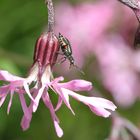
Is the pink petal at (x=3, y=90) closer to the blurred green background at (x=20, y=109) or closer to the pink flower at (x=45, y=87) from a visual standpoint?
the pink flower at (x=45, y=87)

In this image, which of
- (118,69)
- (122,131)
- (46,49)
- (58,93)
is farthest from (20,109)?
(58,93)

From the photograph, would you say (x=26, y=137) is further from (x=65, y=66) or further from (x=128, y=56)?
(x=128, y=56)

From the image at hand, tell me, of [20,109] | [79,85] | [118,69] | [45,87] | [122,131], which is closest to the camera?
[79,85]

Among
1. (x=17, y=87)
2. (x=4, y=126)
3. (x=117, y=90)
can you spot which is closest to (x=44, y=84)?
(x=17, y=87)

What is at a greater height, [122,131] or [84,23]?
[84,23]

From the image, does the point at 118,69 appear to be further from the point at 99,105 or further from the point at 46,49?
the point at 99,105

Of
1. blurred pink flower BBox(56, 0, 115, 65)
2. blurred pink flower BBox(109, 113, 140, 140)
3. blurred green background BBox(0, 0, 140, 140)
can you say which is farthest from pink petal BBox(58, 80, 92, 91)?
blurred pink flower BBox(56, 0, 115, 65)

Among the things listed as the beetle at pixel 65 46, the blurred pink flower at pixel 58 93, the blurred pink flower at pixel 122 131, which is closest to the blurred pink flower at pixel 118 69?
the blurred pink flower at pixel 122 131
